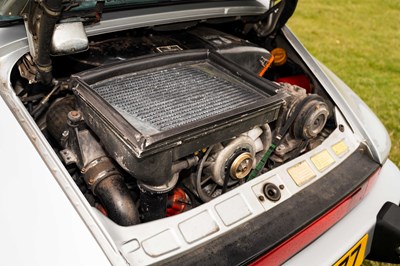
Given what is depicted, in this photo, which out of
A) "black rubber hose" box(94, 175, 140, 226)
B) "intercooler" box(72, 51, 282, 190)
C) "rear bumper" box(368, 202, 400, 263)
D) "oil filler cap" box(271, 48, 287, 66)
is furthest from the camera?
"oil filler cap" box(271, 48, 287, 66)

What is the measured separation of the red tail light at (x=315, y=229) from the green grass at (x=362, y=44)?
170cm

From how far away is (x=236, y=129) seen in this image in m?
1.32

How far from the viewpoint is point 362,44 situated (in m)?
6.09

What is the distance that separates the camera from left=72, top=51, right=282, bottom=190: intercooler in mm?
1165

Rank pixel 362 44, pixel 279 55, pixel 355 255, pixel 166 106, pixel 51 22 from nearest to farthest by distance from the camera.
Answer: pixel 51 22, pixel 166 106, pixel 355 255, pixel 279 55, pixel 362 44

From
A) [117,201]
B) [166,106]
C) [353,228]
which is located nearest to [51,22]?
[166,106]

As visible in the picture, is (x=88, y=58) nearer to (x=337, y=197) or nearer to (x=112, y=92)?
(x=112, y=92)

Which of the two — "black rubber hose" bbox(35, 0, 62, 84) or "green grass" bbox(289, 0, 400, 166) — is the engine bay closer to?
"black rubber hose" bbox(35, 0, 62, 84)

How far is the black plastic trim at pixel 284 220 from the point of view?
3.96ft

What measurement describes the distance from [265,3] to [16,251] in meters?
1.63

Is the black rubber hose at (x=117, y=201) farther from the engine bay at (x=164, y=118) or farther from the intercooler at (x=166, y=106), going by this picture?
the intercooler at (x=166, y=106)

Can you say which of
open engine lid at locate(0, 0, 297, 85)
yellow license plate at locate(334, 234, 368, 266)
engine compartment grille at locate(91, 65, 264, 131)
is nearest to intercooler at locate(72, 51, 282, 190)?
engine compartment grille at locate(91, 65, 264, 131)

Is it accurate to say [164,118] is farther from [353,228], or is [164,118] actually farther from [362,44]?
[362,44]

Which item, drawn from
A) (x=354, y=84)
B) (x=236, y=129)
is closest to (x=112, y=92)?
(x=236, y=129)
